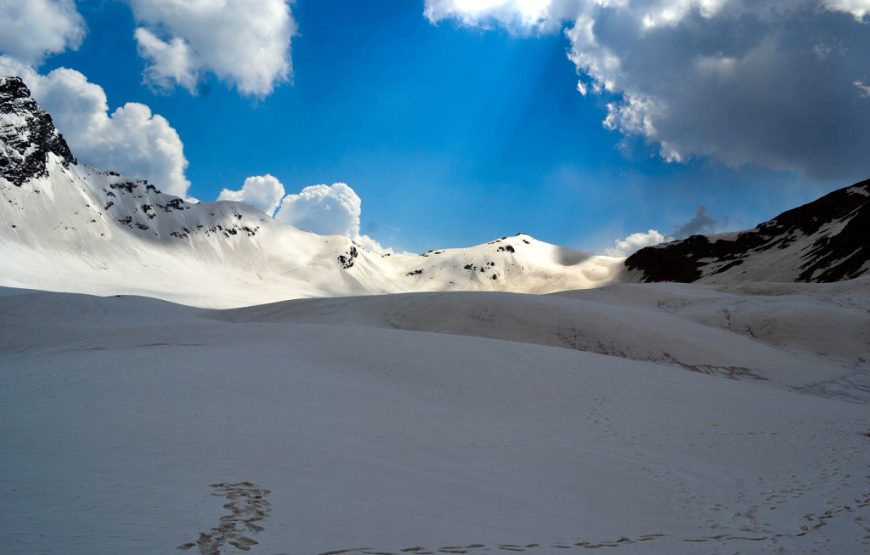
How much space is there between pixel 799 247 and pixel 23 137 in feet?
539

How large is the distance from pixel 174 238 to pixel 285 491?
145 metres

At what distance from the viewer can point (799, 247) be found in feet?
296

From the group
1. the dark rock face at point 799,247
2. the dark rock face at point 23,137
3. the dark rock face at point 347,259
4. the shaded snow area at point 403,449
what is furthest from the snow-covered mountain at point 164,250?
the shaded snow area at point 403,449

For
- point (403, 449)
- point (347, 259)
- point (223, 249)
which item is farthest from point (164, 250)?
point (403, 449)

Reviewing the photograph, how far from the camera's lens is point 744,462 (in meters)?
9.82

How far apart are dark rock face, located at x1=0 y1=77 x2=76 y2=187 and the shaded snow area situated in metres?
116

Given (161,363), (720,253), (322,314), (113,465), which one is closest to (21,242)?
(322,314)

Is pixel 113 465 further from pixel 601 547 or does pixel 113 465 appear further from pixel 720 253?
pixel 720 253

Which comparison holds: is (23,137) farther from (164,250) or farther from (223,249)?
(223,249)

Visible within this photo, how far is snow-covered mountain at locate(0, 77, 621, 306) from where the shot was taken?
3752 inches

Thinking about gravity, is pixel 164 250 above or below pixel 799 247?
above

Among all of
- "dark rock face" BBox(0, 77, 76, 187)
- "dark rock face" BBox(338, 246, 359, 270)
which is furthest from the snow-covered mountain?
"dark rock face" BBox(338, 246, 359, 270)

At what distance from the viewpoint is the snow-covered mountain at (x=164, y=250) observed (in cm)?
9531

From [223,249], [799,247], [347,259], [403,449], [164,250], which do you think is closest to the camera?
[403,449]
